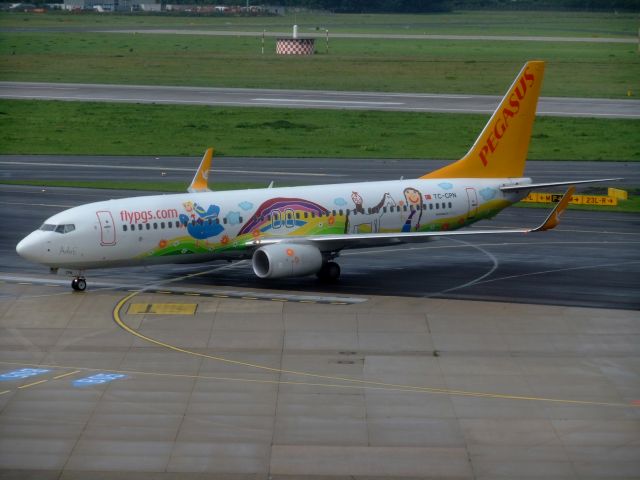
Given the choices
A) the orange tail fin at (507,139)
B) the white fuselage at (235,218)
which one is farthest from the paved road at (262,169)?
the white fuselage at (235,218)

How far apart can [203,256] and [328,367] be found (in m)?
14.4

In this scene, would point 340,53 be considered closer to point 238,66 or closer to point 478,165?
point 238,66

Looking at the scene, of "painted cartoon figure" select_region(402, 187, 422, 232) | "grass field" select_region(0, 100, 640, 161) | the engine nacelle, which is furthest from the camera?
"grass field" select_region(0, 100, 640, 161)

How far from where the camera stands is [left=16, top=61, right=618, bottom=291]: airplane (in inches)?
2058

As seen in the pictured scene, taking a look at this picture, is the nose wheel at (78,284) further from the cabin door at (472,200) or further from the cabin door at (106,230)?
the cabin door at (472,200)

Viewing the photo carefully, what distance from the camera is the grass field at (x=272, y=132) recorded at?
101 meters

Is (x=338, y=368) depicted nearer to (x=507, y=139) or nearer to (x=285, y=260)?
(x=285, y=260)

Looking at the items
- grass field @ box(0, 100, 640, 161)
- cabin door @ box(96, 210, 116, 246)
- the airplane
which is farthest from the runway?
grass field @ box(0, 100, 640, 161)

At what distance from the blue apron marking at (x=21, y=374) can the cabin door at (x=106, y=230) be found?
11.8 meters

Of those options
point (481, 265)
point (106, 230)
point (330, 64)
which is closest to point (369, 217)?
point (481, 265)

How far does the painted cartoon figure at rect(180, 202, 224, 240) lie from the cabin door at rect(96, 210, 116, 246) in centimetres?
318

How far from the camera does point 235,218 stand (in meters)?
54.8

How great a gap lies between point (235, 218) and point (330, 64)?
11150 cm

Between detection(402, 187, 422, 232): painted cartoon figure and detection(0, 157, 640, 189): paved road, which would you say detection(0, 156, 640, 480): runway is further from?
detection(0, 157, 640, 189): paved road
